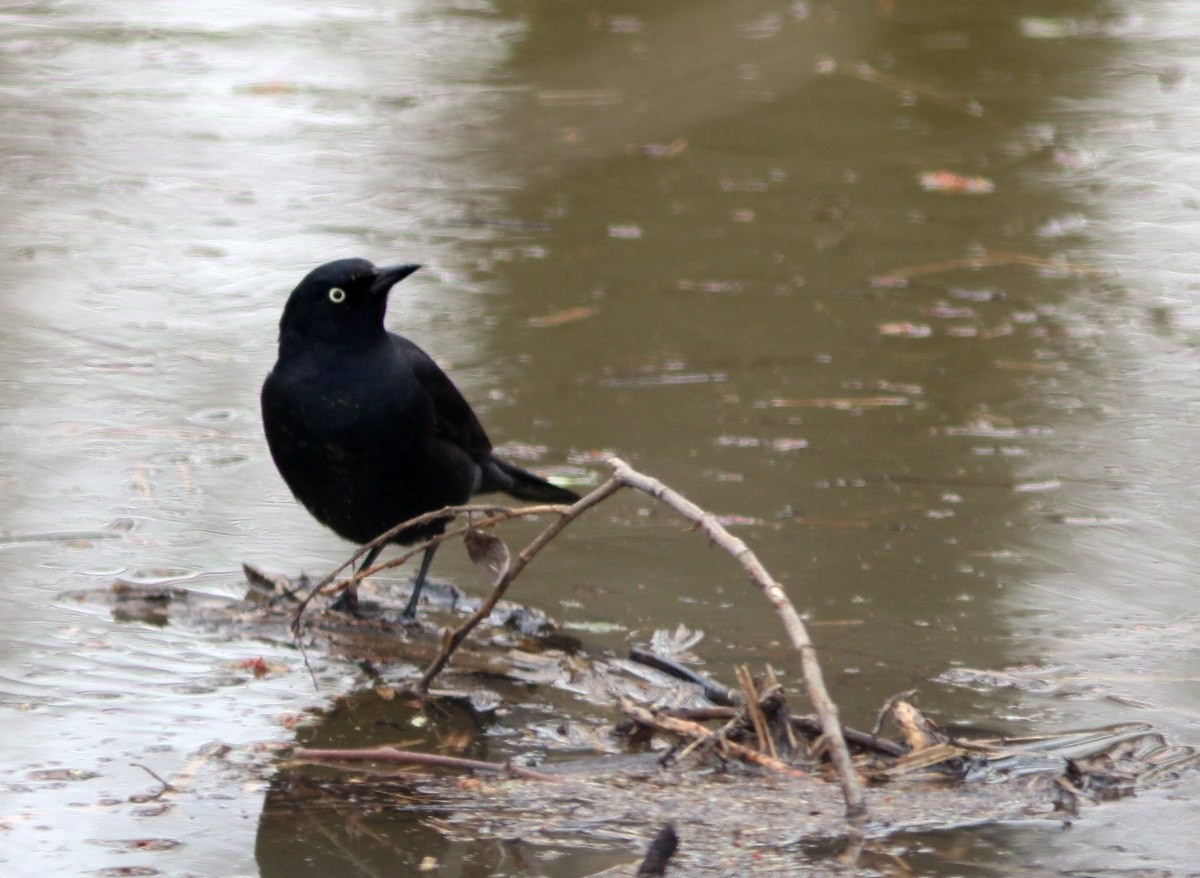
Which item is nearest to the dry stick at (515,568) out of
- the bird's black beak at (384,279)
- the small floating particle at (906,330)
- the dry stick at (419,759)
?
the dry stick at (419,759)

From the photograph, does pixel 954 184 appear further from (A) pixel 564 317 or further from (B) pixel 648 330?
(A) pixel 564 317

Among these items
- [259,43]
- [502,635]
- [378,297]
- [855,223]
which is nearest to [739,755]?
[502,635]

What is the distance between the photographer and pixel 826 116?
33.0 ft

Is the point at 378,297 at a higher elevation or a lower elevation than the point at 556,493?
higher

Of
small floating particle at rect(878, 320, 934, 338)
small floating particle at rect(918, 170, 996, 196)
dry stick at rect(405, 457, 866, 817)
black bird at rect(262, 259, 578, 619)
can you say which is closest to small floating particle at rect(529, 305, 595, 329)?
small floating particle at rect(878, 320, 934, 338)

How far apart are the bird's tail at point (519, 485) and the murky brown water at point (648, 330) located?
0.52ft

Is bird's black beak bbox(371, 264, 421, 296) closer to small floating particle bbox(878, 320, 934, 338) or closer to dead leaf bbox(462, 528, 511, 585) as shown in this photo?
dead leaf bbox(462, 528, 511, 585)

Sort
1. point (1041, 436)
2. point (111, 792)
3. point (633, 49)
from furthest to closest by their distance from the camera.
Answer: point (633, 49) → point (1041, 436) → point (111, 792)

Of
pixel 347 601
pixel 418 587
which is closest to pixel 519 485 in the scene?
pixel 418 587

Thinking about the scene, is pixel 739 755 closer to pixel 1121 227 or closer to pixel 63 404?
pixel 63 404

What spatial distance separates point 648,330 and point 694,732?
3.44m

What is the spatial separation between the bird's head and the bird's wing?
145mm

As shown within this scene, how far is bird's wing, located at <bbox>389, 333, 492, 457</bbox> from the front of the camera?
4.54 metres

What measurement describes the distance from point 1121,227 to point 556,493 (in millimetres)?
4386
